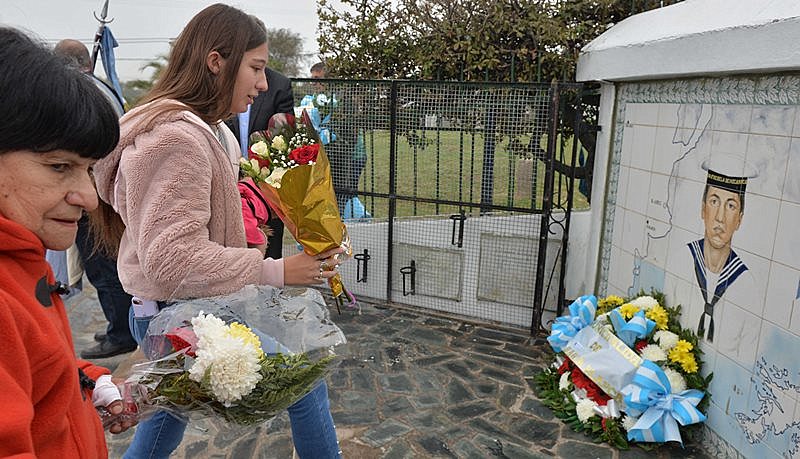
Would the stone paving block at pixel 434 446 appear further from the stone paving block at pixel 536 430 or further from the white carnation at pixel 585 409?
the white carnation at pixel 585 409

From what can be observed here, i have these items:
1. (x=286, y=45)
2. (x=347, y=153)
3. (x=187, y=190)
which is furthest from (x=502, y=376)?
(x=286, y=45)

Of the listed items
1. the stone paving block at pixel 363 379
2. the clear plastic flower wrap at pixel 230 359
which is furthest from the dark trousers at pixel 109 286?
the clear plastic flower wrap at pixel 230 359

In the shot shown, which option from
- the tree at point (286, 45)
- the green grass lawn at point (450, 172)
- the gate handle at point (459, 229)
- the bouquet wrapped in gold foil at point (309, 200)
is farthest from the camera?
the tree at point (286, 45)

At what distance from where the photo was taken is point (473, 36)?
4.99 metres

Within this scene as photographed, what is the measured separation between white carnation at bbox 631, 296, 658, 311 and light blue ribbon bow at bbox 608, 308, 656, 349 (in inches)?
3.5

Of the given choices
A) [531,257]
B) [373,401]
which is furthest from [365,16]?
[373,401]

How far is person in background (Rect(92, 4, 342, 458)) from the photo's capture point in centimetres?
170

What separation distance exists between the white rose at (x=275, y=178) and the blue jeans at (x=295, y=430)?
63cm

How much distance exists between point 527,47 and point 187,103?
367 cm

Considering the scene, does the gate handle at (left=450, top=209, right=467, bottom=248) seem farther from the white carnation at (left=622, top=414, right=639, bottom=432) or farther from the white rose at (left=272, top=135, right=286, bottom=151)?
the white rose at (left=272, top=135, right=286, bottom=151)

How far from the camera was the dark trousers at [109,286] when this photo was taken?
4.17 meters

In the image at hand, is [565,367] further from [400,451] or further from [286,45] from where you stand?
[286,45]

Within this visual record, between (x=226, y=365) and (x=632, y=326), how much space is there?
2.69 metres

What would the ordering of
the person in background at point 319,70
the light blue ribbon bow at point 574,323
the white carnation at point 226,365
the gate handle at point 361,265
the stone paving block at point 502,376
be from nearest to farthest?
1. the white carnation at point 226,365
2. the light blue ribbon bow at point 574,323
3. the stone paving block at point 502,376
4. the gate handle at point 361,265
5. the person in background at point 319,70
